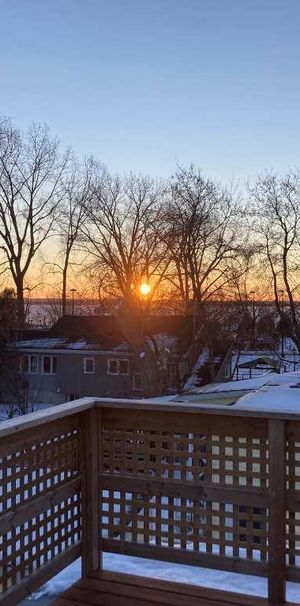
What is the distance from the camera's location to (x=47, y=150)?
25906 mm

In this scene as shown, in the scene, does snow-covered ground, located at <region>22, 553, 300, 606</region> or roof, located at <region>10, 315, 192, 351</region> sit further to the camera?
roof, located at <region>10, 315, 192, 351</region>

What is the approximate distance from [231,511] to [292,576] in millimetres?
367

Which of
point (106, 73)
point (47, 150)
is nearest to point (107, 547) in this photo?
point (106, 73)

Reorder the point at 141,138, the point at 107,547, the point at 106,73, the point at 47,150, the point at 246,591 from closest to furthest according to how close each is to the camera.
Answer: the point at 246,591 < the point at 107,547 < the point at 106,73 < the point at 141,138 < the point at 47,150

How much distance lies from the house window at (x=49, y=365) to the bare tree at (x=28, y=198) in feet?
10.2

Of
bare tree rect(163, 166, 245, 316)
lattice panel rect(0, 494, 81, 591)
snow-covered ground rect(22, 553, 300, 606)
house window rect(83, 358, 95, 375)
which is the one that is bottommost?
house window rect(83, 358, 95, 375)

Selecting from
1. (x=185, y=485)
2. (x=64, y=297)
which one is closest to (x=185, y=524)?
(x=185, y=485)

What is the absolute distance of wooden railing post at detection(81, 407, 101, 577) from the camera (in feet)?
8.78

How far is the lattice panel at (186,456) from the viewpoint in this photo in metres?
2.43

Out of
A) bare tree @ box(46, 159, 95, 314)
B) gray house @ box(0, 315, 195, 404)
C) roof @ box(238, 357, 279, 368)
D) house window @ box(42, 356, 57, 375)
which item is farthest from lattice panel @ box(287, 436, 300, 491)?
roof @ box(238, 357, 279, 368)

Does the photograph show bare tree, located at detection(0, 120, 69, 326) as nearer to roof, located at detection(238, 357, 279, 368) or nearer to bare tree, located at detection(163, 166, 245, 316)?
bare tree, located at detection(163, 166, 245, 316)

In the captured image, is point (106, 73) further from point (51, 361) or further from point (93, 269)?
point (51, 361)

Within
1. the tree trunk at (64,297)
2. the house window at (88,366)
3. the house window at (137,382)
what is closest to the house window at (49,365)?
the house window at (88,366)

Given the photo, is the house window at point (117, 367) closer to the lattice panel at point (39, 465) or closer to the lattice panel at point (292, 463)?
the lattice panel at point (39, 465)
